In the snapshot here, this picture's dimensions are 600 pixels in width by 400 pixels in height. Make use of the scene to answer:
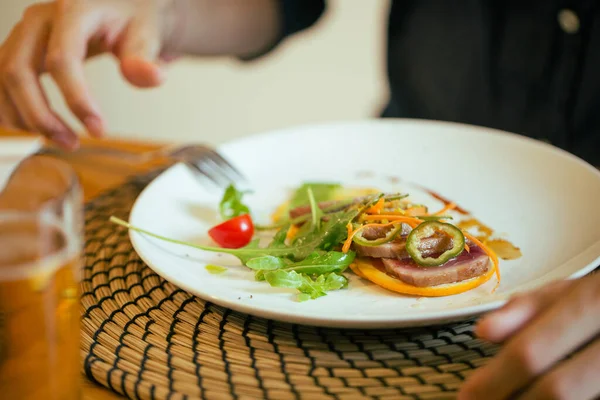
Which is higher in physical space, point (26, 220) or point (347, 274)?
point (26, 220)

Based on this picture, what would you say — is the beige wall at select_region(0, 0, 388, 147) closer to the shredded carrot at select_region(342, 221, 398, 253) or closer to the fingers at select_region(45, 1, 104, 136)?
the fingers at select_region(45, 1, 104, 136)

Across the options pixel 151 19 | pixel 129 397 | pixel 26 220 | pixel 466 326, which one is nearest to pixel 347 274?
pixel 466 326

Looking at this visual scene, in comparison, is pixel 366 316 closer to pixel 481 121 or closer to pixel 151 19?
pixel 151 19

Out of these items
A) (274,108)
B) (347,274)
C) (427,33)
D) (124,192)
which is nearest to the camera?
(347,274)

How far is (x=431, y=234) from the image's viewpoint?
0.96m

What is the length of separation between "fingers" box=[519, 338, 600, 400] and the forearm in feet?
5.24

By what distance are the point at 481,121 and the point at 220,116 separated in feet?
7.60

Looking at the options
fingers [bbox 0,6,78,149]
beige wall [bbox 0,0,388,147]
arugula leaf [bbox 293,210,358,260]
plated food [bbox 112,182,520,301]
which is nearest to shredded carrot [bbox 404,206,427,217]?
plated food [bbox 112,182,520,301]

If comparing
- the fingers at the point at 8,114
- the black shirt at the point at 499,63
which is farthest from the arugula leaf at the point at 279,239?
the black shirt at the point at 499,63

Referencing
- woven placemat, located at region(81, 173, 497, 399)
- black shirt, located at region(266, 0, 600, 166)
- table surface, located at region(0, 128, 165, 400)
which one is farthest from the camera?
black shirt, located at region(266, 0, 600, 166)

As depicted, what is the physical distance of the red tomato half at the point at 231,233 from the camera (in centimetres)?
111

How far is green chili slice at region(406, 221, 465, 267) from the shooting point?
3.05ft

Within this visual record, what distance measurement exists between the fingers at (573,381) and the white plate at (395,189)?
0.56ft

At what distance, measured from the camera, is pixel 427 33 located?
2146 millimetres
